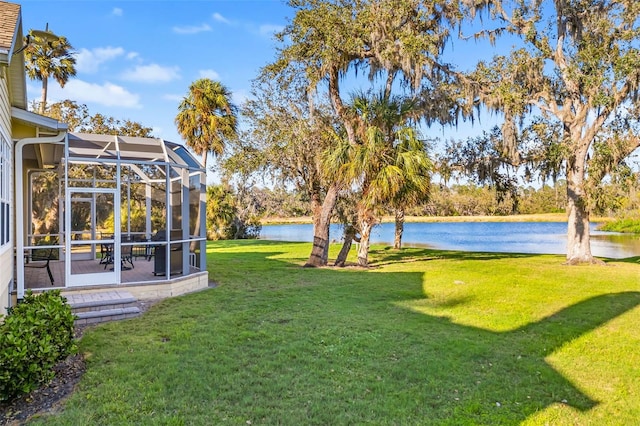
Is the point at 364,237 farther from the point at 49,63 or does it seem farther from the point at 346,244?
the point at 49,63

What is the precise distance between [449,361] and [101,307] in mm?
5023

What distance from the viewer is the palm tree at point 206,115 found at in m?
21.4

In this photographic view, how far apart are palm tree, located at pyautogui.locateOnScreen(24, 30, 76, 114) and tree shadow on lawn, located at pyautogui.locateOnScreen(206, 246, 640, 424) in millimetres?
18095

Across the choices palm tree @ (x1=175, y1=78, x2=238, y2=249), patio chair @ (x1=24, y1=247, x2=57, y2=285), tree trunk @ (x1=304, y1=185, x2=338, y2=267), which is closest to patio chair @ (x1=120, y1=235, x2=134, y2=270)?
patio chair @ (x1=24, y1=247, x2=57, y2=285)

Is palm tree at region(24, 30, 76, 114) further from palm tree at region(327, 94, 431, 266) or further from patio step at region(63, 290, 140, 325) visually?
patio step at region(63, 290, 140, 325)

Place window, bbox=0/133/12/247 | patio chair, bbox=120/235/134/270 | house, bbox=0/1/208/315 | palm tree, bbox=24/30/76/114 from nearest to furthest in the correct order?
1. window, bbox=0/133/12/247
2. house, bbox=0/1/208/315
3. patio chair, bbox=120/235/134/270
4. palm tree, bbox=24/30/76/114

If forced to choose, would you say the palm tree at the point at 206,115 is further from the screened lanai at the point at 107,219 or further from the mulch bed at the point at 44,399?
the mulch bed at the point at 44,399

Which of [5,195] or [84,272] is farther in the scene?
[84,272]

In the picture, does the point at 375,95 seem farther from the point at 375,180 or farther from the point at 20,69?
the point at 20,69

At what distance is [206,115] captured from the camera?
21.6 metres

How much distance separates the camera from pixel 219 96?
21.6 m

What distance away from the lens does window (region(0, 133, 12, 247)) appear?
16.8ft

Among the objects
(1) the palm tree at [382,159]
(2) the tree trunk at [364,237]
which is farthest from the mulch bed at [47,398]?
(2) the tree trunk at [364,237]

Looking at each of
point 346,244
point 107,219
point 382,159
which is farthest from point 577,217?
point 107,219
